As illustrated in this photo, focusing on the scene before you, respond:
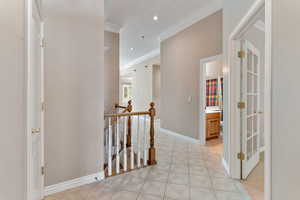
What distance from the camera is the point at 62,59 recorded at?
6.27 feet

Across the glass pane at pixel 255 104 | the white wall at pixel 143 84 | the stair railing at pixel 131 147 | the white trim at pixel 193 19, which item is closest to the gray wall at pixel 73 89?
the stair railing at pixel 131 147

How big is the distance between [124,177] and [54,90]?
158 centimetres

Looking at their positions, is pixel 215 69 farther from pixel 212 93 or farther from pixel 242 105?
pixel 242 105

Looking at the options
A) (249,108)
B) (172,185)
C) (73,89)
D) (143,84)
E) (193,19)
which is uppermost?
(193,19)

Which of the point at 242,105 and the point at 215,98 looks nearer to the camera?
the point at 242,105

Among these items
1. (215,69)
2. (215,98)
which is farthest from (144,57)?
(215,98)

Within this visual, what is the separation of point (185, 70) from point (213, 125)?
176 cm

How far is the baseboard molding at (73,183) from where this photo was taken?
1826mm

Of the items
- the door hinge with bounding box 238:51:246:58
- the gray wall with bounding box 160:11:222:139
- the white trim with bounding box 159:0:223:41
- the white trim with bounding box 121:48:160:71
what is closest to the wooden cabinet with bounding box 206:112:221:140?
the gray wall with bounding box 160:11:222:139

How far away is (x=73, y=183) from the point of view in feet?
6.47

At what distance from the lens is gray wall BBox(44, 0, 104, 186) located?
1845mm

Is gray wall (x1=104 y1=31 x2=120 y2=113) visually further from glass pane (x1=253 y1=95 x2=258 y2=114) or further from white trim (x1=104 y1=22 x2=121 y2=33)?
glass pane (x1=253 y1=95 x2=258 y2=114)
